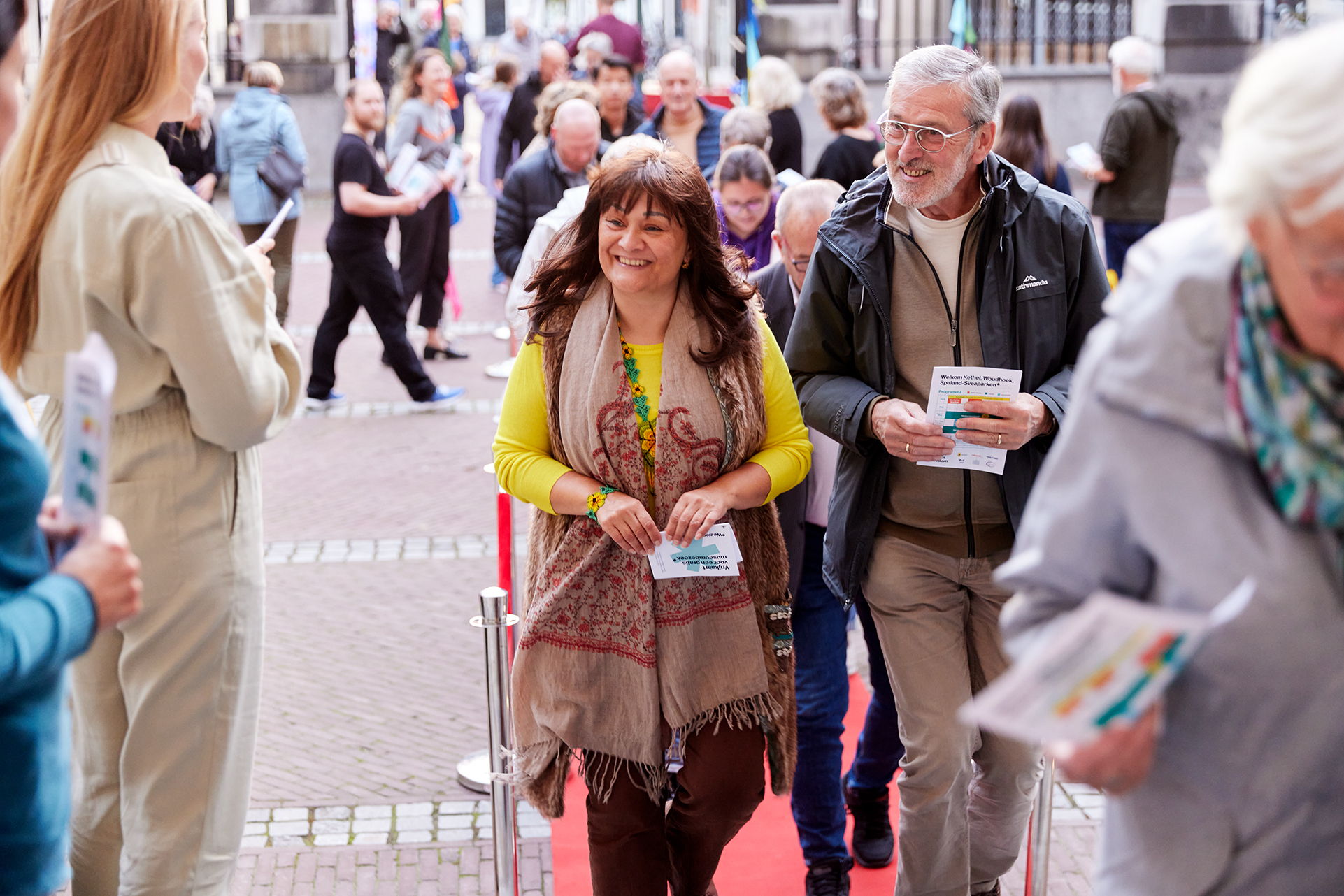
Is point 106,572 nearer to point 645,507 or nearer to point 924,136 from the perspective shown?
point 645,507

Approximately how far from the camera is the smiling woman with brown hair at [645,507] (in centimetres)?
322

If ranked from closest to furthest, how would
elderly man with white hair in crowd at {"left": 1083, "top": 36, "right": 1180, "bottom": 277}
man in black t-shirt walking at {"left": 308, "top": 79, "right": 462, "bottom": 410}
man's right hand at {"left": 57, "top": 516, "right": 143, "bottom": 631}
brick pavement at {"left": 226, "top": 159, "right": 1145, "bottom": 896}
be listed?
1. man's right hand at {"left": 57, "top": 516, "right": 143, "bottom": 631}
2. brick pavement at {"left": 226, "top": 159, "right": 1145, "bottom": 896}
3. man in black t-shirt walking at {"left": 308, "top": 79, "right": 462, "bottom": 410}
4. elderly man with white hair in crowd at {"left": 1083, "top": 36, "right": 1180, "bottom": 277}

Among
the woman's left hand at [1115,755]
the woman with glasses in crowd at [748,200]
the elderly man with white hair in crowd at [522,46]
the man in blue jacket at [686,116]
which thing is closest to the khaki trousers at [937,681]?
the woman's left hand at [1115,755]

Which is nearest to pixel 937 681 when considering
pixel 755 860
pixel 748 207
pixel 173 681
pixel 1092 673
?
pixel 755 860

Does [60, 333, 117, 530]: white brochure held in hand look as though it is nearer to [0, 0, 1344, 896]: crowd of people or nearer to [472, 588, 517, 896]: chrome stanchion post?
[0, 0, 1344, 896]: crowd of people

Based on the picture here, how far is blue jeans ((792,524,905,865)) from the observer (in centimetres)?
387

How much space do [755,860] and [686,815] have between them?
2.79ft

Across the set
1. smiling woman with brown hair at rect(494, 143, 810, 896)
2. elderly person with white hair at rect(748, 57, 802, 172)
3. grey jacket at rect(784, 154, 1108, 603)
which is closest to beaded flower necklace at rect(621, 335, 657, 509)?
smiling woman with brown hair at rect(494, 143, 810, 896)

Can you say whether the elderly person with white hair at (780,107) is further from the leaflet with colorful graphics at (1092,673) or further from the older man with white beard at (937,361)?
the leaflet with colorful graphics at (1092,673)

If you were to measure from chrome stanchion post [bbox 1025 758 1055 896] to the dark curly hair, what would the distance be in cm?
130

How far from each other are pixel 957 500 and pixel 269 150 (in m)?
8.37

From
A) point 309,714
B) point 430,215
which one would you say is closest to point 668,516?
point 309,714

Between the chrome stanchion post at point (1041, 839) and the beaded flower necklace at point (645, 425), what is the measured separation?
1209mm

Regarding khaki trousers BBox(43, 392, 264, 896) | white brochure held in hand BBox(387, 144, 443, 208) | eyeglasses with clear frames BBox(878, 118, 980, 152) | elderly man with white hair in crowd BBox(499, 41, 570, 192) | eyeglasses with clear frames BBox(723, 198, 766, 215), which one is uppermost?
elderly man with white hair in crowd BBox(499, 41, 570, 192)
